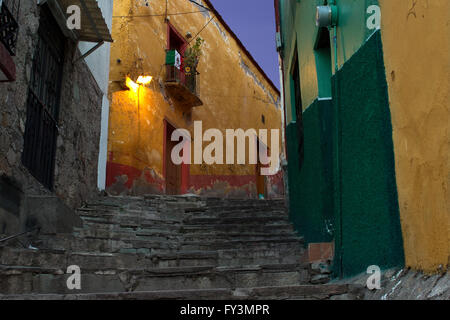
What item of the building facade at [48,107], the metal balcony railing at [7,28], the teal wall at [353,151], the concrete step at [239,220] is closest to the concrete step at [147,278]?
the teal wall at [353,151]

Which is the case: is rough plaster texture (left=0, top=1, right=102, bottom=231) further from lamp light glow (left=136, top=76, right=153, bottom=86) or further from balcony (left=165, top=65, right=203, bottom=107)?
balcony (left=165, top=65, right=203, bottom=107)

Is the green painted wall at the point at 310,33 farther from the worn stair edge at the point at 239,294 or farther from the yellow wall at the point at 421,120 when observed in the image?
the worn stair edge at the point at 239,294

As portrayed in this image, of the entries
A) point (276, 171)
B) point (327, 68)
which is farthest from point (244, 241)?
point (276, 171)

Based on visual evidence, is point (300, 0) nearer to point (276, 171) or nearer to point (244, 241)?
point (244, 241)

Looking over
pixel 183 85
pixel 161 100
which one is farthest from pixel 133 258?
pixel 183 85

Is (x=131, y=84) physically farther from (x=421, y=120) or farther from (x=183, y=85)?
(x=421, y=120)

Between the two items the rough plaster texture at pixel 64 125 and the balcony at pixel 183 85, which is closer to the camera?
the rough plaster texture at pixel 64 125

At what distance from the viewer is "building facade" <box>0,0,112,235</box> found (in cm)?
427

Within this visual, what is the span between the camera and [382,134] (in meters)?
2.80

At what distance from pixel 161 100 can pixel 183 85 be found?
2.46 ft

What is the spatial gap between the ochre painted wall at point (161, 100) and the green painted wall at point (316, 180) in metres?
5.14

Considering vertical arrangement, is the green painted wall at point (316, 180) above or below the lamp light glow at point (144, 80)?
below

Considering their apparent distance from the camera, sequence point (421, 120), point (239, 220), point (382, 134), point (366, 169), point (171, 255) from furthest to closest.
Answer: point (239, 220)
point (171, 255)
point (366, 169)
point (382, 134)
point (421, 120)

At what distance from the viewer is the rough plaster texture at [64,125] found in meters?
4.57
